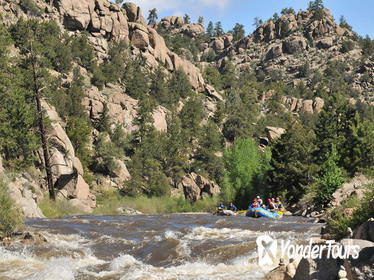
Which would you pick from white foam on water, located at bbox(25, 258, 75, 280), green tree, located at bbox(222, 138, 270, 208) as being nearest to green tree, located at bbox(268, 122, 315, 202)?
green tree, located at bbox(222, 138, 270, 208)

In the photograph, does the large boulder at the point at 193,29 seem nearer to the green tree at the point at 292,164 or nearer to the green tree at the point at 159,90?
the green tree at the point at 159,90

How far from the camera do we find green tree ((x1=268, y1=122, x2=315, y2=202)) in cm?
4570

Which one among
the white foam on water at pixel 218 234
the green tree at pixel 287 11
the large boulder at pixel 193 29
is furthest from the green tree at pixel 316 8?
the white foam on water at pixel 218 234

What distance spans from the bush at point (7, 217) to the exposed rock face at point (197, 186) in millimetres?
46302

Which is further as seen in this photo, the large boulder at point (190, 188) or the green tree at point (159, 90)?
the green tree at point (159, 90)

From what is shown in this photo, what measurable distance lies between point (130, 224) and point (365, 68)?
125258 millimetres

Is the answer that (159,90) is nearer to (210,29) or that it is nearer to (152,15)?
(152,15)

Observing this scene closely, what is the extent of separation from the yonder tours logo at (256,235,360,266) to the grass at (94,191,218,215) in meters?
26.1

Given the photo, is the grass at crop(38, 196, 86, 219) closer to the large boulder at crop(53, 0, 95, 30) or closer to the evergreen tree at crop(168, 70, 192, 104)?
the evergreen tree at crop(168, 70, 192, 104)

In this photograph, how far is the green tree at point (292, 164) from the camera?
45.7 m

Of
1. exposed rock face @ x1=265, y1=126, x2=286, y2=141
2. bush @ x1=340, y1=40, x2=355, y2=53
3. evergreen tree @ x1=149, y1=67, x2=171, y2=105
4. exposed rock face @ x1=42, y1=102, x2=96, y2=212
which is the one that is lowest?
exposed rock face @ x1=42, y1=102, x2=96, y2=212

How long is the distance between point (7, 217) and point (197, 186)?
163ft

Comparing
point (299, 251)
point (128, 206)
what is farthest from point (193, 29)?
point (299, 251)

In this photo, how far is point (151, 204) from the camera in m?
44.6
